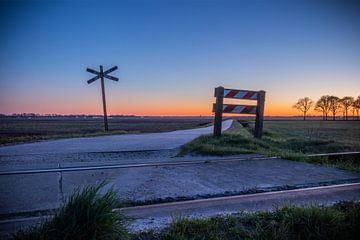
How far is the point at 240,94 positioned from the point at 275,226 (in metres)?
6.36

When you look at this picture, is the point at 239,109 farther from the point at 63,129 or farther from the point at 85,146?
the point at 63,129

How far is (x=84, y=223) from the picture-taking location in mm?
1888

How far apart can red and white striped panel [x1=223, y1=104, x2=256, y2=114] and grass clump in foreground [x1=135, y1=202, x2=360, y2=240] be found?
18.9 feet

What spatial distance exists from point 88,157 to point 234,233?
4778 millimetres

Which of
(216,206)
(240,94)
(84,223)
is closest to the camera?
(84,223)

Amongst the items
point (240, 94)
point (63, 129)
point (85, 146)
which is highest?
point (240, 94)

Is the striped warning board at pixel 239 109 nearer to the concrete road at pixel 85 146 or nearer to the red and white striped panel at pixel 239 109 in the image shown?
the red and white striped panel at pixel 239 109

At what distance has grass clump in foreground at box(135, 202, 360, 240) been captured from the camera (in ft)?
6.83

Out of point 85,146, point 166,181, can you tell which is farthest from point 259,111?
point 85,146

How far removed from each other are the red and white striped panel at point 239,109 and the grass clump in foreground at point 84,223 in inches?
254

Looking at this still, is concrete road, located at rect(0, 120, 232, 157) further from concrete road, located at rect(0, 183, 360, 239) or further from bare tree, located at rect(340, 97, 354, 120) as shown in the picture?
bare tree, located at rect(340, 97, 354, 120)

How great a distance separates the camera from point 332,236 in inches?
86.7

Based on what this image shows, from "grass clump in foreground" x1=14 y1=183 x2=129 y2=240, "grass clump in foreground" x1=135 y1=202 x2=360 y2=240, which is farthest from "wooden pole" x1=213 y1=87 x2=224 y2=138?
"grass clump in foreground" x1=14 y1=183 x2=129 y2=240

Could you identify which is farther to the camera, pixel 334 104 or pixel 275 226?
pixel 334 104
